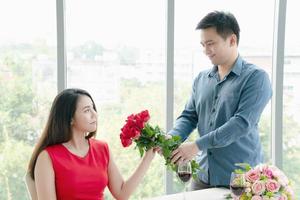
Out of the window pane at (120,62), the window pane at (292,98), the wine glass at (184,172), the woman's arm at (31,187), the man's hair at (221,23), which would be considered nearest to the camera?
→ the wine glass at (184,172)

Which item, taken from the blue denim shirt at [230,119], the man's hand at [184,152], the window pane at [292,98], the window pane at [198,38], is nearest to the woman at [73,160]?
the man's hand at [184,152]

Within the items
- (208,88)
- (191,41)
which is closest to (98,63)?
(191,41)

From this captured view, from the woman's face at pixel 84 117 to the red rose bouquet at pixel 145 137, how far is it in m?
0.23

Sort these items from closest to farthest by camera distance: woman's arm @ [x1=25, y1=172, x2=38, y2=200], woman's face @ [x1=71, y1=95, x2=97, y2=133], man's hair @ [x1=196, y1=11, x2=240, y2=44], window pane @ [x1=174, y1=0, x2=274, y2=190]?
woman's arm @ [x1=25, y1=172, x2=38, y2=200] < woman's face @ [x1=71, y1=95, x2=97, y2=133] < man's hair @ [x1=196, y1=11, x2=240, y2=44] < window pane @ [x1=174, y1=0, x2=274, y2=190]

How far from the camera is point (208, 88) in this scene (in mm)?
2709

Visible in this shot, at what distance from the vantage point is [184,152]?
2385 mm

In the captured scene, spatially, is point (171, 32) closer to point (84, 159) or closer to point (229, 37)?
point (229, 37)

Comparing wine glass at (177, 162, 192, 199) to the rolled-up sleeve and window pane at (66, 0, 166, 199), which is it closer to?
the rolled-up sleeve

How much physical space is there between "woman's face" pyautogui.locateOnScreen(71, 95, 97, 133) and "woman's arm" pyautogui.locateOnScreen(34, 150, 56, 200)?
22cm

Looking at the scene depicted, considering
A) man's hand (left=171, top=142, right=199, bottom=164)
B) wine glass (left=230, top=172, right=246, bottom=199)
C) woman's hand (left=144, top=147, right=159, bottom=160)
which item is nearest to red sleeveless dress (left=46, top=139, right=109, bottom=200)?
woman's hand (left=144, top=147, right=159, bottom=160)

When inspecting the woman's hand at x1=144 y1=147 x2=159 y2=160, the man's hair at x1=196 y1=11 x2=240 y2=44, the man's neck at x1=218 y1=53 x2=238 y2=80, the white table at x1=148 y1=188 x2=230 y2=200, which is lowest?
the white table at x1=148 y1=188 x2=230 y2=200

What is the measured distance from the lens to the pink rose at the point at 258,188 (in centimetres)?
196

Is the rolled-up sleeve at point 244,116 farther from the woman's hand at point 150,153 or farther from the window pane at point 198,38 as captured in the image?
the window pane at point 198,38

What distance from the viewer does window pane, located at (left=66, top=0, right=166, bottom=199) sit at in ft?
12.3
